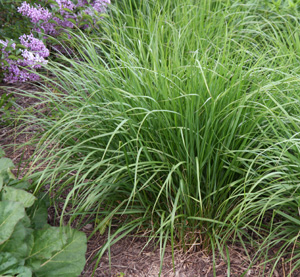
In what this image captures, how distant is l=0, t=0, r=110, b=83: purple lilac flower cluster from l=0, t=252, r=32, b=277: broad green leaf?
4.77ft

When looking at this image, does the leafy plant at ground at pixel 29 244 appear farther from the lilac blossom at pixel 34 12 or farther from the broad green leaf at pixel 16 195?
the lilac blossom at pixel 34 12

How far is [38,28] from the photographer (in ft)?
11.4

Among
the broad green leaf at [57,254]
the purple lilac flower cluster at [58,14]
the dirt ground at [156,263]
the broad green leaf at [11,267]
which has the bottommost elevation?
the dirt ground at [156,263]

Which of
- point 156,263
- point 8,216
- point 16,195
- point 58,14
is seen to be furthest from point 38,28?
point 156,263

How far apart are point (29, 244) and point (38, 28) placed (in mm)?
2027

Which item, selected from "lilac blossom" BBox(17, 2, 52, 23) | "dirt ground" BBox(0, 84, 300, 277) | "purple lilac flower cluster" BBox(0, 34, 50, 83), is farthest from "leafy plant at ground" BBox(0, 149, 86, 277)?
"lilac blossom" BBox(17, 2, 52, 23)

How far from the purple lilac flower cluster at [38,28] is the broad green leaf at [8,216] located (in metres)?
1.26

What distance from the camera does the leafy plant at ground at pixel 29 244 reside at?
6.13ft

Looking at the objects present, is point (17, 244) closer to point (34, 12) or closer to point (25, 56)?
point (25, 56)

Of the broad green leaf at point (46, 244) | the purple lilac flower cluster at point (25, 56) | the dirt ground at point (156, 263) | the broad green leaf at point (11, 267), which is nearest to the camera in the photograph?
the broad green leaf at point (11, 267)

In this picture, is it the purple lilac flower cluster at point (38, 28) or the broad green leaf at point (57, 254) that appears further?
the purple lilac flower cluster at point (38, 28)

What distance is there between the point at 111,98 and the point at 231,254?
3.53ft

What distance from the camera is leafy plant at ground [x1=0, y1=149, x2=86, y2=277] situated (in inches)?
73.5

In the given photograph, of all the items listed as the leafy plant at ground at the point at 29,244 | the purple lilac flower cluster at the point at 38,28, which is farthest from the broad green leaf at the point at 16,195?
the purple lilac flower cluster at the point at 38,28
